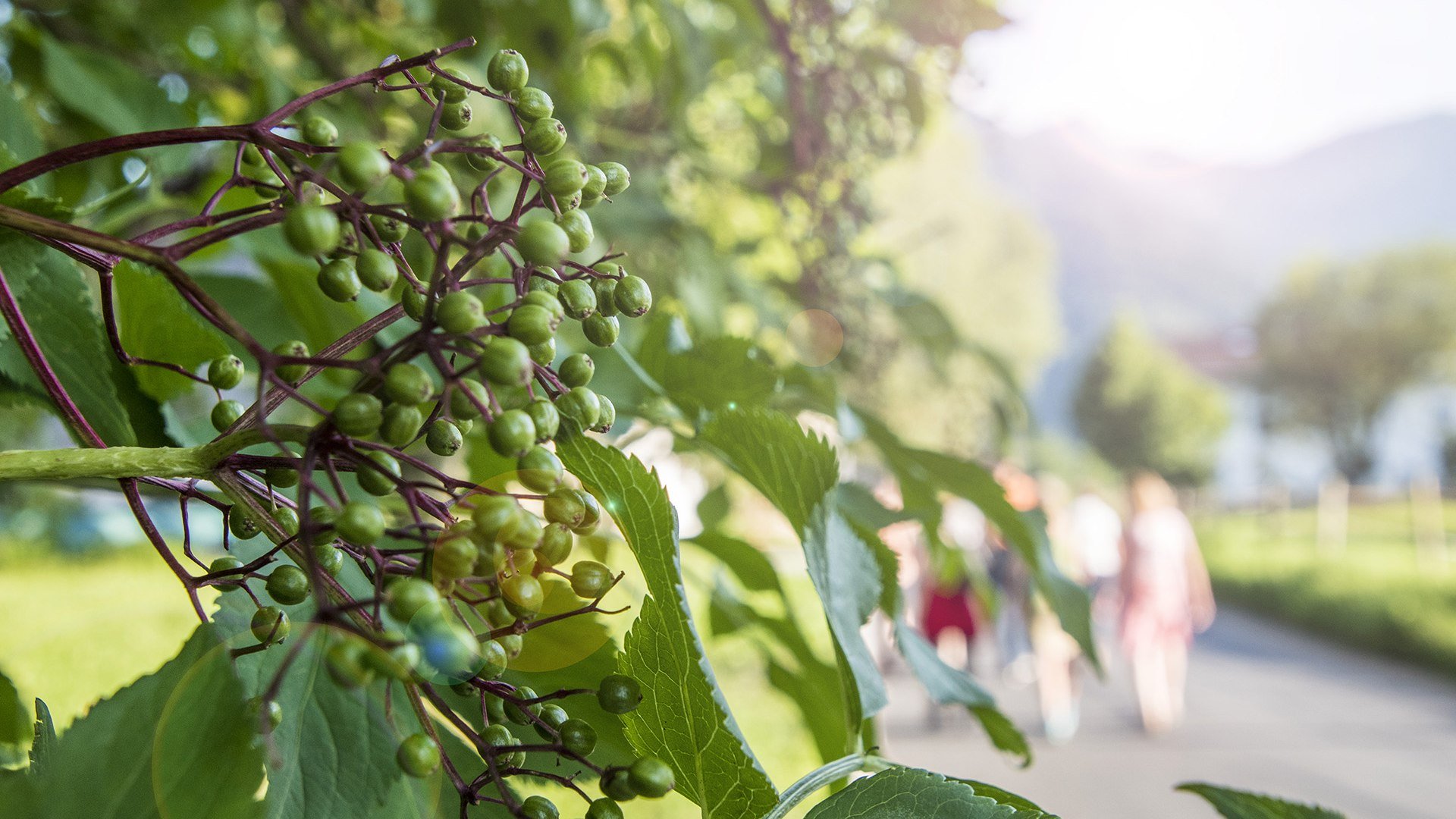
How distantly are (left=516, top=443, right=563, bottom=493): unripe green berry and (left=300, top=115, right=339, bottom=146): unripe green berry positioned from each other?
163mm

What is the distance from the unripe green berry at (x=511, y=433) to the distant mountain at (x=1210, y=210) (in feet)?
253

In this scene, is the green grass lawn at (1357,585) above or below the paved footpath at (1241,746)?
above

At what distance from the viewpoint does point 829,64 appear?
178 centimetres

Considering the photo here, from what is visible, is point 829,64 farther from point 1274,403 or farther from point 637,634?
point 1274,403

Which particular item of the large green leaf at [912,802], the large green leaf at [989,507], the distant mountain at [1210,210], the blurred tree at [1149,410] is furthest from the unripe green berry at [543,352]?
the distant mountain at [1210,210]

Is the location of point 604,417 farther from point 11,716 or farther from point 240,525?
point 11,716

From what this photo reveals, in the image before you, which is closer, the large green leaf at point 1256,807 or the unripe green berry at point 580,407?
the unripe green berry at point 580,407

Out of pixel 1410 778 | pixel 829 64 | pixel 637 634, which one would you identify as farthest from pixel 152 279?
pixel 1410 778

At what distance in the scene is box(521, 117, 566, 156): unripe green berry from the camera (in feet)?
1.26

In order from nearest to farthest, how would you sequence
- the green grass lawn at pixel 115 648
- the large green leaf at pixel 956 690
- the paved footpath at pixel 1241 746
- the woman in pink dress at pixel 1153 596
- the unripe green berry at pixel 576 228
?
the unripe green berry at pixel 576 228
the large green leaf at pixel 956 690
the green grass lawn at pixel 115 648
the paved footpath at pixel 1241 746
the woman in pink dress at pixel 1153 596

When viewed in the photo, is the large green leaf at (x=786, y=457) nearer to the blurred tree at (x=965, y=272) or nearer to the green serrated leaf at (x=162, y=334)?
the green serrated leaf at (x=162, y=334)

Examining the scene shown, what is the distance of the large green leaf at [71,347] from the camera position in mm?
470

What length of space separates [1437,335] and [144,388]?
33737 millimetres

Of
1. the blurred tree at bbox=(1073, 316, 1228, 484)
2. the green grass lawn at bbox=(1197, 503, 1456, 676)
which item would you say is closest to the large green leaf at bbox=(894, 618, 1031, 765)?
the green grass lawn at bbox=(1197, 503, 1456, 676)
